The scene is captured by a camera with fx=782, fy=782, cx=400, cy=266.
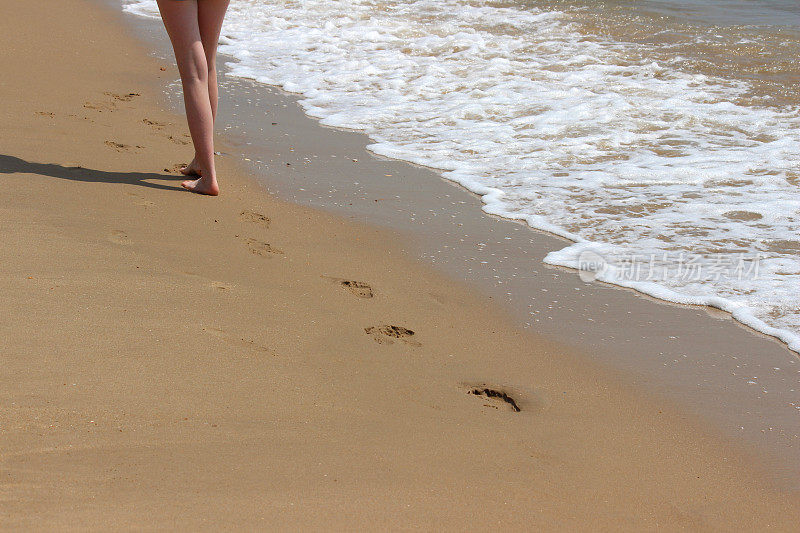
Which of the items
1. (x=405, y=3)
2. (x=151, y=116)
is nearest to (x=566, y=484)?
(x=151, y=116)

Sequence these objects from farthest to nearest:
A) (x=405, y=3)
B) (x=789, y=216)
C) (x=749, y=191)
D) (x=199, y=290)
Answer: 1. (x=405, y=3)
2. (x=749, y=191)
3. (x=789, y=216)
4. (x=199, y=290)

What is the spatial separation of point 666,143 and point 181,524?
427cm

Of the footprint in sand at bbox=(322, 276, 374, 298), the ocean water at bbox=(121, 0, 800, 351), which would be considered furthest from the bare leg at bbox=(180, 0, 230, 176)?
the ocean water at bbox=(121, 0, 800, 351)

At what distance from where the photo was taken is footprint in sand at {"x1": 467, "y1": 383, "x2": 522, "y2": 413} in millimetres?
2422

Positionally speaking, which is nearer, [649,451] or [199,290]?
[649,451]

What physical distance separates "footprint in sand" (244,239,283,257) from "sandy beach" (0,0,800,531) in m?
0.01

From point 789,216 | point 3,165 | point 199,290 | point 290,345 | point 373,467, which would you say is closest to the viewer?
point 373,467

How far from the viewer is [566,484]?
6.75ft

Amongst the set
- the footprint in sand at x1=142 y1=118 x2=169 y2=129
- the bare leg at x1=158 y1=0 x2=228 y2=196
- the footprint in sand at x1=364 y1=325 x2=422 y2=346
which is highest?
the bare leg at x1=158 y1=0 x2=228 y2=196

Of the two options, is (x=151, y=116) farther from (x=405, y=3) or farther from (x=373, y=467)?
(x=405, y=3)

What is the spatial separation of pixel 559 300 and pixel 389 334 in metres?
0.82

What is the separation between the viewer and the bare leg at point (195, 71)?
3.57 meters
